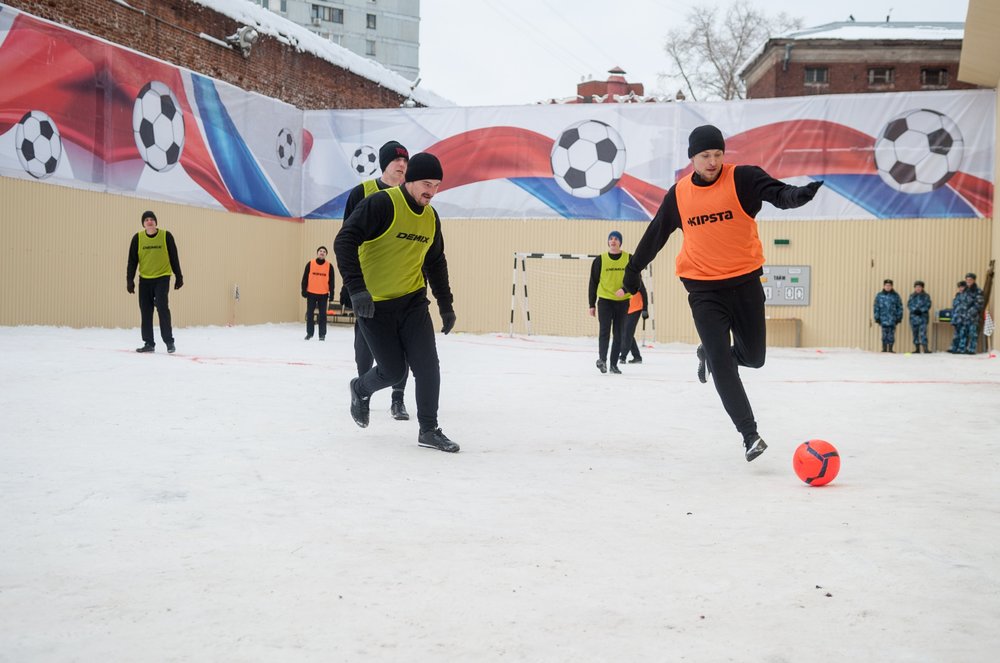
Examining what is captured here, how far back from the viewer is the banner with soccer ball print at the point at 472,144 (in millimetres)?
16000

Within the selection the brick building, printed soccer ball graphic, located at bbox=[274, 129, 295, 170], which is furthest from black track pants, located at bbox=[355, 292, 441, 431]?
the brick building

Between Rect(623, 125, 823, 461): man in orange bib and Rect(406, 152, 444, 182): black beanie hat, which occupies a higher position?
Rect(406, 152, 444, 182): black beanie hat

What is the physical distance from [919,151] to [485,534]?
18228 millimetres

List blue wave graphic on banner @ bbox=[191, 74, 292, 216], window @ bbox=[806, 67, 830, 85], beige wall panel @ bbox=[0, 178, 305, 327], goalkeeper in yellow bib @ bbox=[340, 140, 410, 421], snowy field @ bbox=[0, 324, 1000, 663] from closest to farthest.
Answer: snowy field @ bbox=[0, 324, 1000, 663] < goalkeeper in yellow bib @ bbox=[340, 140, 410, 421] < beige wall panel @ bbox=[0, 178, 305, 327] < blue wave graphic on banner @ bbox=[191, 74, 292, 216] < window @ bbox=[806, 67, 830, 85]

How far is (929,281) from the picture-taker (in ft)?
65.2

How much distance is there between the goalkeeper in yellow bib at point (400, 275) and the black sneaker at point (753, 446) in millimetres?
1691

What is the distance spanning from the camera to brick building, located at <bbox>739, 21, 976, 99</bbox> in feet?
125

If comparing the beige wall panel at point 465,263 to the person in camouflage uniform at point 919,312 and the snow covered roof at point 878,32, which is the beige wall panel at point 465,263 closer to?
the person in camouflage uniform at point 919,312

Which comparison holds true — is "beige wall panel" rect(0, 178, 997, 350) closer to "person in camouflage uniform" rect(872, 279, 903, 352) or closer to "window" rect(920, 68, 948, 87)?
"person in camouflage uniform" rect(872, 279, 903, 352)

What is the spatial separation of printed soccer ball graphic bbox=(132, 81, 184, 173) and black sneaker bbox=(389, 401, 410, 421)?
12.3m

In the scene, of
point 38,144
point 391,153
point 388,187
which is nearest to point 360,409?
point 388,187

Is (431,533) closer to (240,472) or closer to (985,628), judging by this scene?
(240,472)

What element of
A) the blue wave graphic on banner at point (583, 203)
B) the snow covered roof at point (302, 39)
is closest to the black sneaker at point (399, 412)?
the blue wave graphic on banner at point (583, 203)

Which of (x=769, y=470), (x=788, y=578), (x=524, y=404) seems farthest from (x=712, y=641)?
(x=524, y=404)
